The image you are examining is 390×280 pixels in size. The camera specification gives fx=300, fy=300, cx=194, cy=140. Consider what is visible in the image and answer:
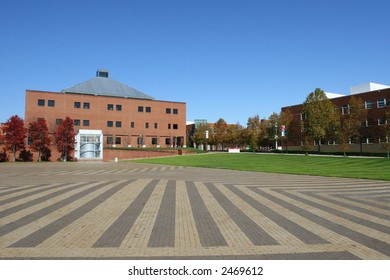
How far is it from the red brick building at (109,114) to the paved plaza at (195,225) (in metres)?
54.1

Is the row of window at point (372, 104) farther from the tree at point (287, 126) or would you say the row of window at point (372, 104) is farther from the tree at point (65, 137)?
the tree at point (65, 137)

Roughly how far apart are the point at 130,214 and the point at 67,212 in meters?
2.01

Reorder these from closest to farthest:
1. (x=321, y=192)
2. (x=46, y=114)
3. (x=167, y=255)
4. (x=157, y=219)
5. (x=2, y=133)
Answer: (x=167, y=255) → (x=157, y=219) → (x=321, y=192) → (x=2, y=133) → (x=46, y=114)

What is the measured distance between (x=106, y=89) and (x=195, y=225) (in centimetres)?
8135

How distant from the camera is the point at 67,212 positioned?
9.26 metres

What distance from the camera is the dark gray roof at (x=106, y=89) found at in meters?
80.1

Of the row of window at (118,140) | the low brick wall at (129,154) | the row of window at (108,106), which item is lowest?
the low brick wall at (129,154)

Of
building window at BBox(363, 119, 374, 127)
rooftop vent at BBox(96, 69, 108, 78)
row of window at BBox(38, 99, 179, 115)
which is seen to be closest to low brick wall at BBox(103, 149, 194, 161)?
row of window at BBox(38, 99, 179, 115)

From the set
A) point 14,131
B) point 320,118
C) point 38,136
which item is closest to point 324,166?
point 320,118

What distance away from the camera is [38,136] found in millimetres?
57500

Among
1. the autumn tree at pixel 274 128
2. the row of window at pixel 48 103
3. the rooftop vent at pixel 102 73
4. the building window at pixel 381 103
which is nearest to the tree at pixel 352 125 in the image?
the building window at pixel 381 103

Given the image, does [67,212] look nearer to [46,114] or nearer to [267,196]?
[267,196]

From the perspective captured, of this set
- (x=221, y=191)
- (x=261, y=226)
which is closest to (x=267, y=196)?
(x=221, y=191)

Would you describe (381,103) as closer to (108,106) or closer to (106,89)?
(108,106)
